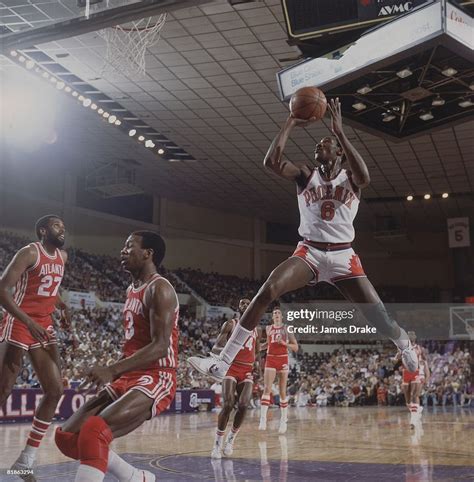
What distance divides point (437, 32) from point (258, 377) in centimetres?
1607

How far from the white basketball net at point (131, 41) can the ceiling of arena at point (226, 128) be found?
16.4 inches

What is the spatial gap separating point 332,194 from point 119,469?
2.88 m

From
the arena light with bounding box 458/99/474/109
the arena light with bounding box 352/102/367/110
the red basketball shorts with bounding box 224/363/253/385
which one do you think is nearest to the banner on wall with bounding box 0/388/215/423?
the red basketball shorts with bounding box 224/363/253/385

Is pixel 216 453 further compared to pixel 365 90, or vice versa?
pixel 365 90

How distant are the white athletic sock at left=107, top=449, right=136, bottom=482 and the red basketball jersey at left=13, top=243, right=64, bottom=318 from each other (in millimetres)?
2204

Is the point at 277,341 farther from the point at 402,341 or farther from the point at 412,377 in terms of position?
the point at 402,341

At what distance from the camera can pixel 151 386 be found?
426 centimetres

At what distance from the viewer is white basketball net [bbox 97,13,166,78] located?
1263 centimetres

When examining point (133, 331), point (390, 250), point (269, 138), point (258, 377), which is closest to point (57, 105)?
point (269, 138)

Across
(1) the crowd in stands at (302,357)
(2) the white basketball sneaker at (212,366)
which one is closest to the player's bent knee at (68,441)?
(2) the white basketball sneaker at (212,366)

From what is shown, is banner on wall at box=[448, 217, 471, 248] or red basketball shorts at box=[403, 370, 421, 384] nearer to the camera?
red basketball shorts at box=[403, 370, 421, 384]

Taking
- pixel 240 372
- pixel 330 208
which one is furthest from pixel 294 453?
pixel 330 208

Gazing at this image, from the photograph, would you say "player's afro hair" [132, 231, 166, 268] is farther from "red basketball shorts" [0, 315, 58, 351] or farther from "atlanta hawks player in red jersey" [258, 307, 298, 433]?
"atlanta hawks player in red jersey" [258, 307, 298, 433]

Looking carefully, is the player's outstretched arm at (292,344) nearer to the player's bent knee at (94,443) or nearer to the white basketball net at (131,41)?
the white basketball net at (131,41)
